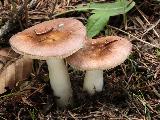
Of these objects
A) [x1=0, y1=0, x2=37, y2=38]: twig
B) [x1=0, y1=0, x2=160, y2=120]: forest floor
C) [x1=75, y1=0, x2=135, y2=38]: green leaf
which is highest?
[x1=75, y1=0, x2=135, y2=38]: green leaf

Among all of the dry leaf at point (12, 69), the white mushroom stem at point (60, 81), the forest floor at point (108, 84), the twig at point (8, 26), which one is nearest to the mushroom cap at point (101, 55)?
the white mushroom stem at point (60, 81)

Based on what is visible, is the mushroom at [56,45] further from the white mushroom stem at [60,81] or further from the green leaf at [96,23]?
the green leaf at [96,23]

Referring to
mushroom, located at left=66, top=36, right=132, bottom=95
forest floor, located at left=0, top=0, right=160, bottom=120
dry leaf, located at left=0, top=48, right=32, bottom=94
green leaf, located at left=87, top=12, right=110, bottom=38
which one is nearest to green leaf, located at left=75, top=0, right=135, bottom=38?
green leaf, located at left=87, top=12, right=110, bottom=38

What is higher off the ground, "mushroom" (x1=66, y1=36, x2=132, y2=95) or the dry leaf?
"mushroom" (x1=66, y1=36, x2=132, y2=95)

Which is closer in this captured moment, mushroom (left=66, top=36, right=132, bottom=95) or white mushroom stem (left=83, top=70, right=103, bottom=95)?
mushroom (left=66, top=36, right=132, bottom=95)

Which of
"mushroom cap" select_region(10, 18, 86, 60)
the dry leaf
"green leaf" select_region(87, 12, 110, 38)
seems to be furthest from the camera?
"green leaf" select_region(87, 12, 110, 38)

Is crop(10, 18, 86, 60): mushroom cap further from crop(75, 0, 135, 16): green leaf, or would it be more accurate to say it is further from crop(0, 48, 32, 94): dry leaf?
crop(75, 0, 135, 16): green leaf
